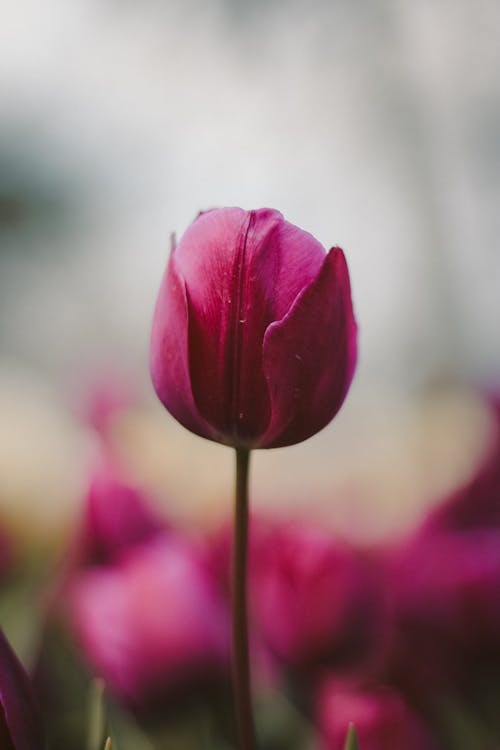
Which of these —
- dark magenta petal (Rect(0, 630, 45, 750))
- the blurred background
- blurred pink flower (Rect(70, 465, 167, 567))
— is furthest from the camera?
the blurred background

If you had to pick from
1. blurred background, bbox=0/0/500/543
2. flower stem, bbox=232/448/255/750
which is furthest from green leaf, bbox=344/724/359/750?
blurred background, bbox=0/0/500/543

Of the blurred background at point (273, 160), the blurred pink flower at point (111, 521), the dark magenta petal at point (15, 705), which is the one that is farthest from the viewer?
the blurred background at point (273, 160)

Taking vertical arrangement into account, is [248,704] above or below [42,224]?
below

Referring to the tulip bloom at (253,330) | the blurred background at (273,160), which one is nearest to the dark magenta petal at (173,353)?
the tulip bloom at (253,330)

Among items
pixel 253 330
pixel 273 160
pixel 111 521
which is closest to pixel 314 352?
pixel 253 330

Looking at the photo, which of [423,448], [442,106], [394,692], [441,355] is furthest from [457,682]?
[442,106]

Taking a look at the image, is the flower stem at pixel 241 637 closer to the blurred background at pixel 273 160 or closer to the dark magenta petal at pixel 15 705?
the dark magenta petal at pixel 15 705

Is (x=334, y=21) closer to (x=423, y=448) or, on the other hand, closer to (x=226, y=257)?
(x=423, y=448)

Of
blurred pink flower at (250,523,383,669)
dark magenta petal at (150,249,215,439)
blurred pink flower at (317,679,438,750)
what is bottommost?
blurred pink flower at (317,679,438,750)

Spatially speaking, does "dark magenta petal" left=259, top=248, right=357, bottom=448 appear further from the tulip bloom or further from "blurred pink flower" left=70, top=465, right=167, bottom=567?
"blurred pink flower" left=70, top=465, right=167, bottom=567
